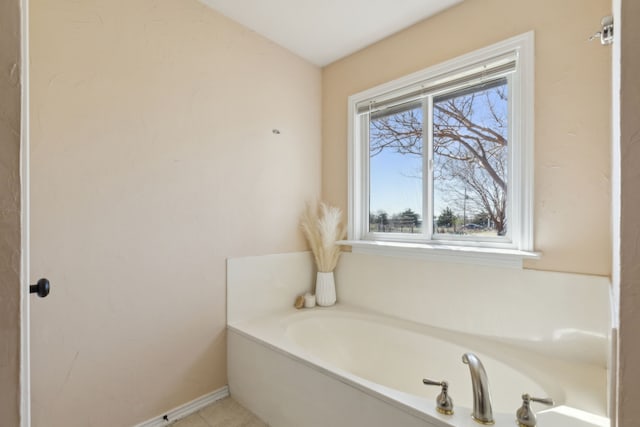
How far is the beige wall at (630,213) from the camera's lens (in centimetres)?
49

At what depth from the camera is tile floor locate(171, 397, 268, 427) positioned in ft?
5.67

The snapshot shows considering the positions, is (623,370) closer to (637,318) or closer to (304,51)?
(637,318)

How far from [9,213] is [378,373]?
2005 millimetres

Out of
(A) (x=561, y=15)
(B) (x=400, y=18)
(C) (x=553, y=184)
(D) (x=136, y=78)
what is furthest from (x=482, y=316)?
(D) (x=136, y=78)

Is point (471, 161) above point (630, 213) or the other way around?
above

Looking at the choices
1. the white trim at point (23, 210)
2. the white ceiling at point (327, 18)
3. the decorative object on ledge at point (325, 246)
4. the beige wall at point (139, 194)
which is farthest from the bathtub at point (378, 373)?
the white ceiling at point (327, 18)

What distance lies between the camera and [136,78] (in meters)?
1.63

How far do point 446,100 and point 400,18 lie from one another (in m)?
0.61

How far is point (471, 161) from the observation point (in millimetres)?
1946

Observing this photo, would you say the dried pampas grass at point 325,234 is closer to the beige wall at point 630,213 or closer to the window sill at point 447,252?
the window sill at point 447,252

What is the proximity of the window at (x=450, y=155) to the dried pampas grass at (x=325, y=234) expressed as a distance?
0.13 m

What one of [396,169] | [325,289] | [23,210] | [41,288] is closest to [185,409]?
[325,289]

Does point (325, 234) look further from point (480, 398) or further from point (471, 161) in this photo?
point (480, 398)

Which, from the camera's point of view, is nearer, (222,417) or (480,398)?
(480,398)
